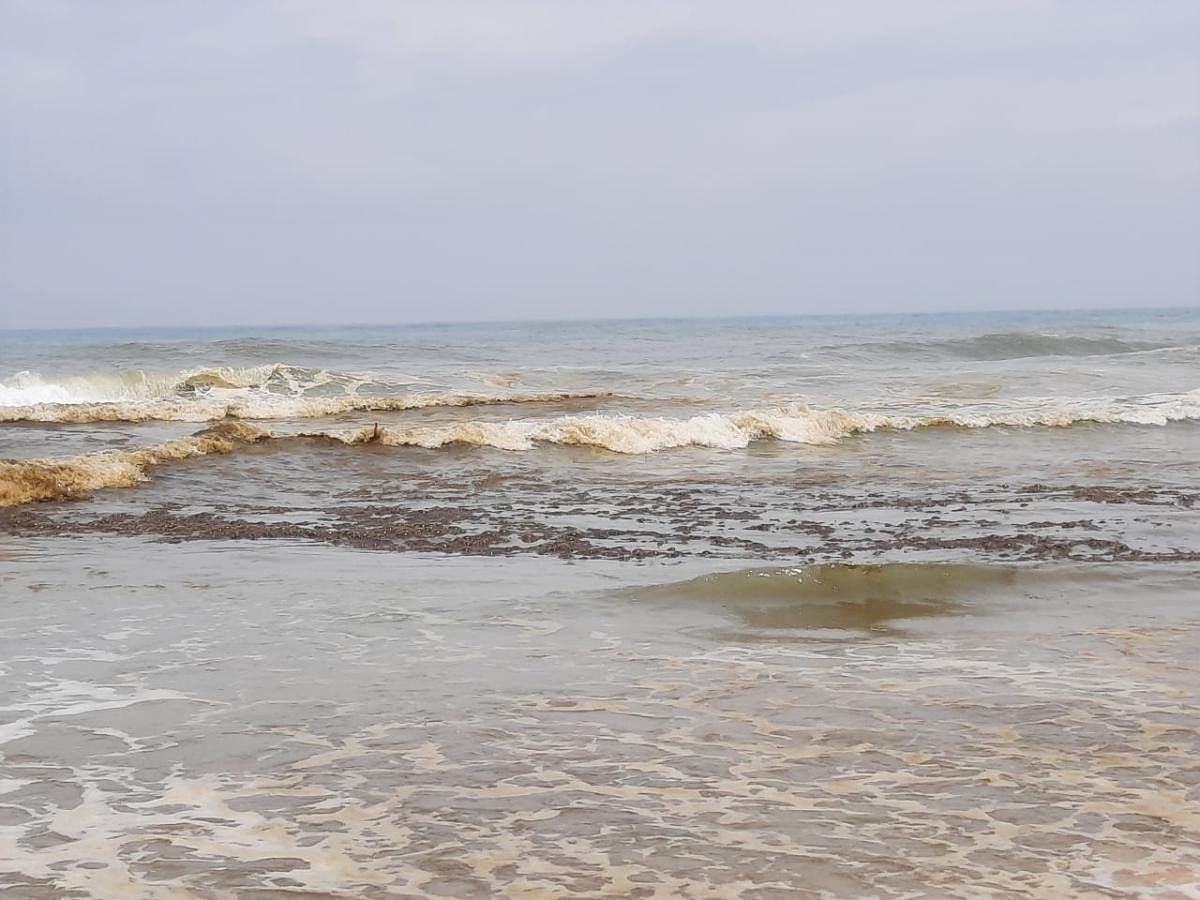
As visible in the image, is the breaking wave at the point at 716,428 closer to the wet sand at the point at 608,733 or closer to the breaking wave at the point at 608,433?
the breaking wave at the point at 608,433

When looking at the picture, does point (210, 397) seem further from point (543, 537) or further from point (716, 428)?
point (543, 537)

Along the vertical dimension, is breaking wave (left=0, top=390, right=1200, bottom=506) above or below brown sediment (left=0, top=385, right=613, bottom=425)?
below

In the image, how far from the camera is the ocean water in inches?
159

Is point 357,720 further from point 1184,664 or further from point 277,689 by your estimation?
point 1184,664

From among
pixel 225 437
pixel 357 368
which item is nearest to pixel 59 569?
pixel 225 437

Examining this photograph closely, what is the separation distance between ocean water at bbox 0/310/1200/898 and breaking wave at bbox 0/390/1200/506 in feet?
0.67

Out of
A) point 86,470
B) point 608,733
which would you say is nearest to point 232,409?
point 86,470

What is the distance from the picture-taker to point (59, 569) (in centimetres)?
911

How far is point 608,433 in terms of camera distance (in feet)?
61.7

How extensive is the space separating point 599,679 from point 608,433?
12.7 meters

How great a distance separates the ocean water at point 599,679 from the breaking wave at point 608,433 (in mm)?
204

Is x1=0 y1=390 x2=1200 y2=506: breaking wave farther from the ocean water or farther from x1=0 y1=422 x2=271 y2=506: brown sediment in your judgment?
the ocean water

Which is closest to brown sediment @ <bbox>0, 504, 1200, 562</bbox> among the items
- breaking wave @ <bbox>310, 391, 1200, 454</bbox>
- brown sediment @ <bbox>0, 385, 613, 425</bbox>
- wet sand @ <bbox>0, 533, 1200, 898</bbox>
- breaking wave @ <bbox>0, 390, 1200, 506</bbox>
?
wet sand @ <bbox>0, 533, 1200, 898</bbox>

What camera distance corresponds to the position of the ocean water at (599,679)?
4.03 metres
